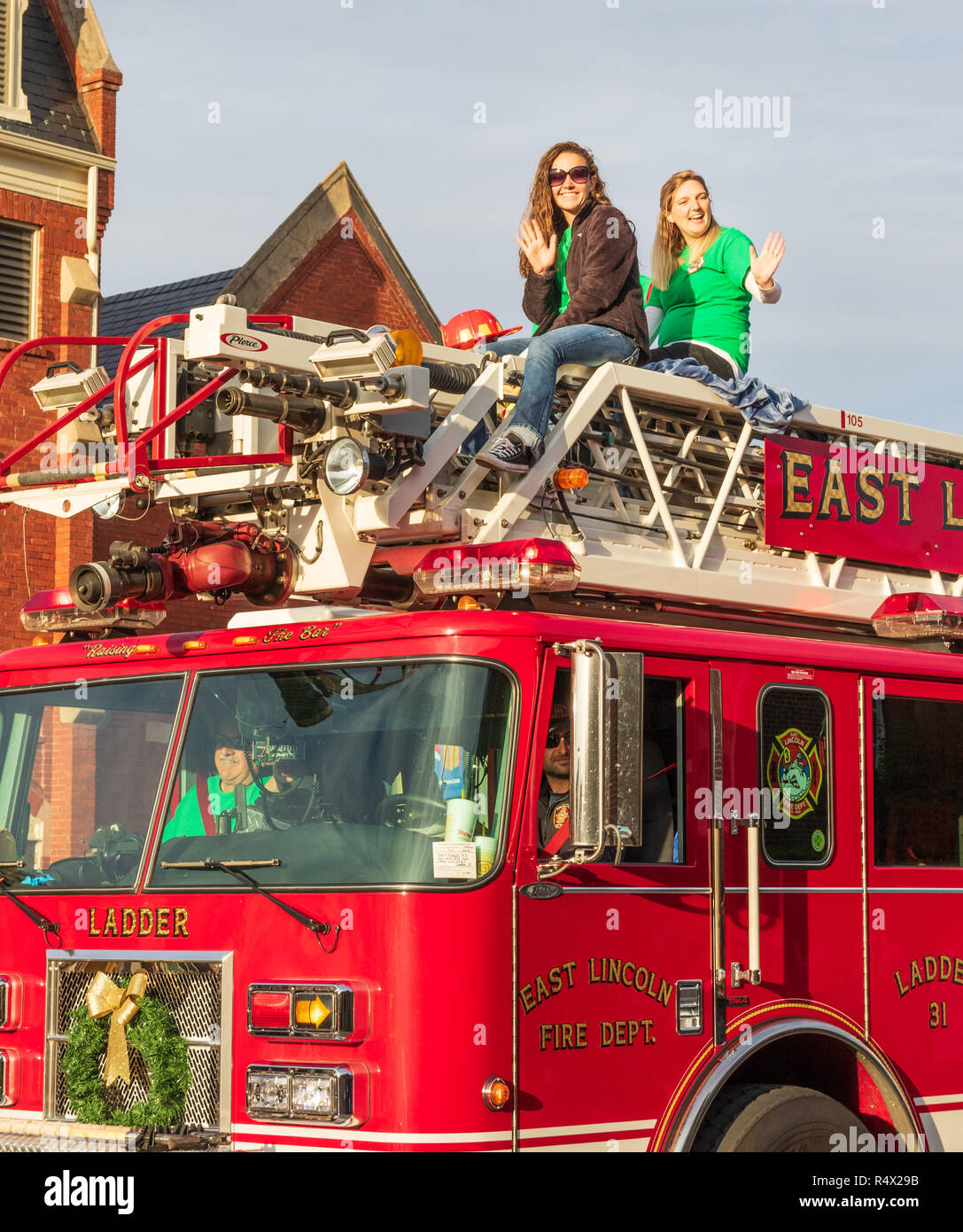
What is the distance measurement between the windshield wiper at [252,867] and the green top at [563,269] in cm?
286

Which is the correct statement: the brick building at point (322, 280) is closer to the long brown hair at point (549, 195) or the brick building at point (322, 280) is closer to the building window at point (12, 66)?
the building window at point (12, 66)

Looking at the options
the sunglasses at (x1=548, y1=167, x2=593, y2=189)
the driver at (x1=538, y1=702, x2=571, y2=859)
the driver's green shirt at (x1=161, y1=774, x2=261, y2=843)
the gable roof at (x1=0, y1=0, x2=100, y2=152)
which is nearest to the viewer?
the driver at (x1=538, y1=702, x2=571, y2=859)

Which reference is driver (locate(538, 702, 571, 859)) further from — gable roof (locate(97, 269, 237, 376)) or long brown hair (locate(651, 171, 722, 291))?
gable roof (locate(97, 269, 237, 376))

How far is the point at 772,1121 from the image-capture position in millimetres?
5742

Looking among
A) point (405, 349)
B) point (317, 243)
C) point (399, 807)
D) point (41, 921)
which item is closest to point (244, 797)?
point (399, 807)

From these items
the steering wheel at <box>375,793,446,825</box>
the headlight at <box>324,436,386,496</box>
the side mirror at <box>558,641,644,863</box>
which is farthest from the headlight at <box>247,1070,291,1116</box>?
the headlight at <box>324,436,386,496</box>

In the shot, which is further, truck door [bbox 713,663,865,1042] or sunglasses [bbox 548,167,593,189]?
sunglasses [bbox 548,167,593,189]

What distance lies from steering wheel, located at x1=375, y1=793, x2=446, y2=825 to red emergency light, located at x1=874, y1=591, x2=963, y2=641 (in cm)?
270

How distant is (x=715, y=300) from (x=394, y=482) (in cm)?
242

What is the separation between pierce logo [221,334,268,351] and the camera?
18.4ft

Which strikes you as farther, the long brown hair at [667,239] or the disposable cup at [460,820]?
the long brown hair at [667,239]

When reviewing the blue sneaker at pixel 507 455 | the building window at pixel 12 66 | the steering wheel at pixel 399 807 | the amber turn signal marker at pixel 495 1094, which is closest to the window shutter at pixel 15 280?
the building window at pixel 12 66

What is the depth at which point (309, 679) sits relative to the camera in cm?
563

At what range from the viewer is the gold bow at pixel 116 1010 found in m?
5.58
